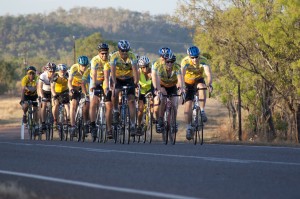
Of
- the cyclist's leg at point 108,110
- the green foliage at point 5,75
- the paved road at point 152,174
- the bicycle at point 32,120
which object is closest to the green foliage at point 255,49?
the bicycle at point 32,120

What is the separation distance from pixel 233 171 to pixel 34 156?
168 inches

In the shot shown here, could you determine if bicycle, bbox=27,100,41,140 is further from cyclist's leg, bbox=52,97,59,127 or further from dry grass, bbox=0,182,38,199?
dry grass, bbox=0,182,38,199

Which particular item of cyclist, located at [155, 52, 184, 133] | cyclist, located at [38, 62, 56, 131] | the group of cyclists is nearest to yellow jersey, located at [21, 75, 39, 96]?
cyclist, located at [38, 62, 56, 131]

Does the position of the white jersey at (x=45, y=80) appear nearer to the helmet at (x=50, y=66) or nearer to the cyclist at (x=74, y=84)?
the helmet at (x=50, y=66)

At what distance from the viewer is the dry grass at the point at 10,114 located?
282 ft

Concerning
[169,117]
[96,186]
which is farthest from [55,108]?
[96,186]

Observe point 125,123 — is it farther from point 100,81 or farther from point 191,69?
point 191,69

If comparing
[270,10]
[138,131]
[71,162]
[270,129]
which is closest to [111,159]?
[71,162]

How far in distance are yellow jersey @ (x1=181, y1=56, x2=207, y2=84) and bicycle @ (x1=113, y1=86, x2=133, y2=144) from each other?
1.32 m

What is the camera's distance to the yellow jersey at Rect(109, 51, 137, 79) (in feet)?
64.2

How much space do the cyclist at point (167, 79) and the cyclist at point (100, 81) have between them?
117 cm

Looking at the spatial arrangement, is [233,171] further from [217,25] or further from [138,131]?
[217,25]

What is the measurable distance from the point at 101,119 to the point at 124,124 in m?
0.94

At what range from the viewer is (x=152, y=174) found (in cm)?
1093
